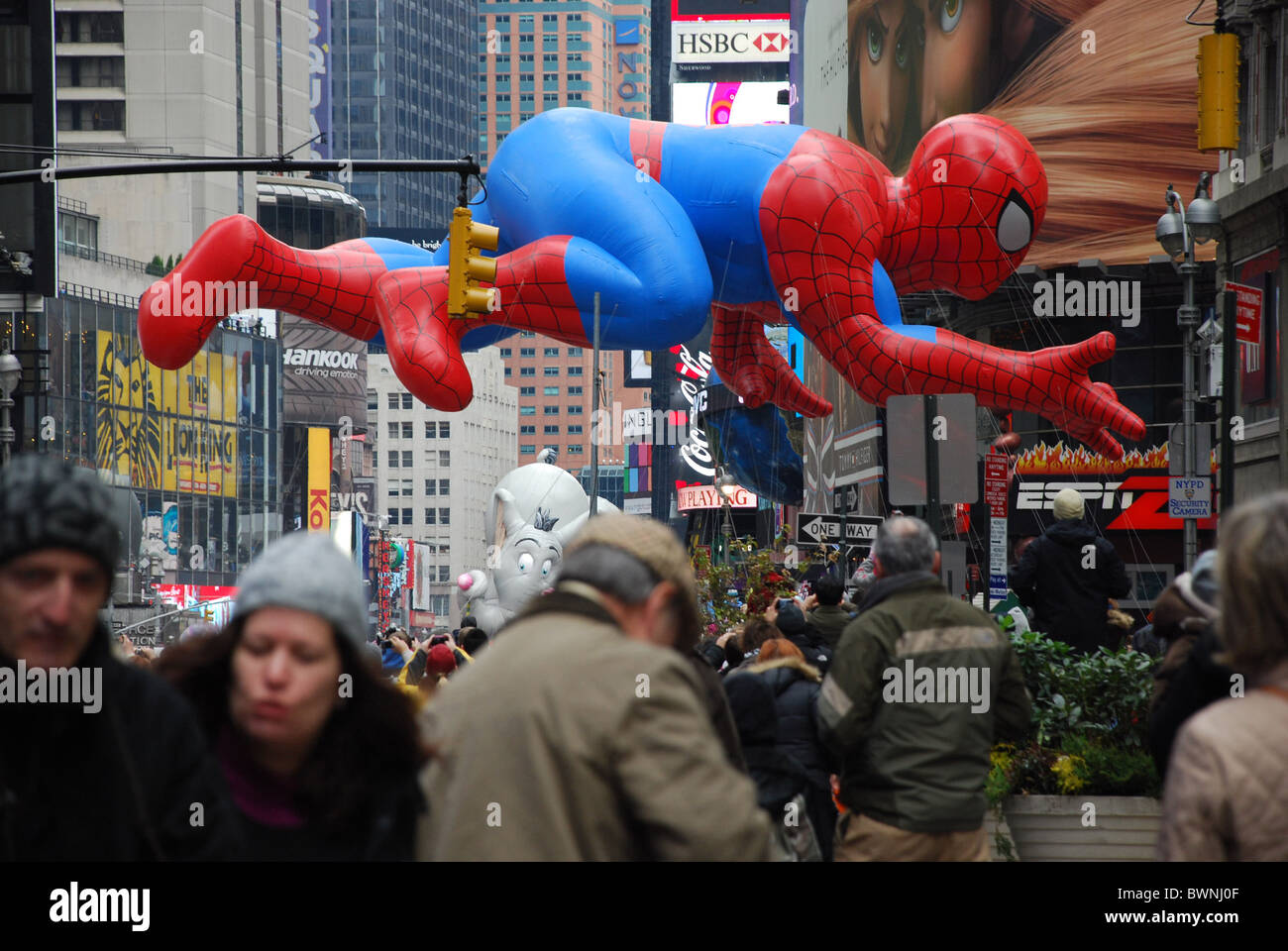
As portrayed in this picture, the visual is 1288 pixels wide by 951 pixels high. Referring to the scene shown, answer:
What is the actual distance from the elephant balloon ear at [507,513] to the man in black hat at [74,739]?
16.2m

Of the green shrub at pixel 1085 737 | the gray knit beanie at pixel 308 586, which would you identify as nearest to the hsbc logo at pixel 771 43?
the green shrub at pixel 1085 737

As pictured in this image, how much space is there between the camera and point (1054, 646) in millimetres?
9648

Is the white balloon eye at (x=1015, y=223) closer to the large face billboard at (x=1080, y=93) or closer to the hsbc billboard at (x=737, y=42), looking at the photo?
the large face billboard at (x=1080, y=93)

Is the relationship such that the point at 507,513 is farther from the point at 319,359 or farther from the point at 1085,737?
the point at 319,359

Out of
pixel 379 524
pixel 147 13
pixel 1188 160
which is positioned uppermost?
pixel 147 13

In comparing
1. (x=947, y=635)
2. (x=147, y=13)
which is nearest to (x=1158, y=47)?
(x=947, y=635)

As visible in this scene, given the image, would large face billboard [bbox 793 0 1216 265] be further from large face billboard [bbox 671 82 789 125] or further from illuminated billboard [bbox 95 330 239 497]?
illuminated billboard [bbox 95 330 239 497]

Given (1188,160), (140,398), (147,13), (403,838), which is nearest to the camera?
(403,838)

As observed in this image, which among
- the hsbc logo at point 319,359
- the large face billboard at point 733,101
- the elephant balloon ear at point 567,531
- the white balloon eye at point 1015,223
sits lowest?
the elephant balloon ear at point 567,531

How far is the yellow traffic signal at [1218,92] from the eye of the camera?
21.9 metres

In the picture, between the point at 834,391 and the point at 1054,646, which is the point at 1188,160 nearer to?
the point at 834,391

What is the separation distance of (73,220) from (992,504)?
71373mm

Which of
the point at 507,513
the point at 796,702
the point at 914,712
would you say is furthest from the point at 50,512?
the point at 507,513
